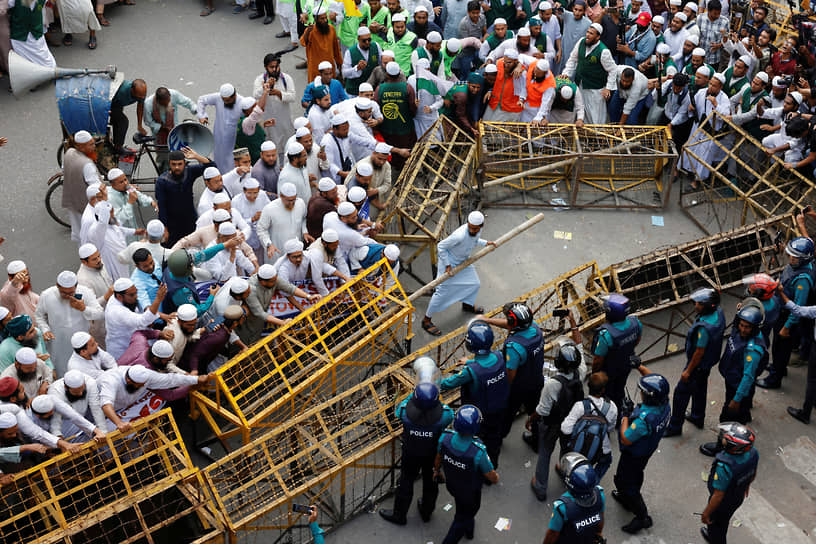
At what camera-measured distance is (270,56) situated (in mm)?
10844

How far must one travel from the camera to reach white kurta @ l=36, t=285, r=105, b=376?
25.6ft

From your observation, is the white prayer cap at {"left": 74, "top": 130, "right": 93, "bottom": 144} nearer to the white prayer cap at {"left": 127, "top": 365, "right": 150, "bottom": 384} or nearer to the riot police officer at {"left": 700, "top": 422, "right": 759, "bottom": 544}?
the white prayer cap at {"left": 127, "top": 365, "right": 150, "bottom": 384}

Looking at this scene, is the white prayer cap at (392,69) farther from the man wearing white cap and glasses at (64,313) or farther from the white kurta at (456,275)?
the man wearing white cap and glasses at (64,313)

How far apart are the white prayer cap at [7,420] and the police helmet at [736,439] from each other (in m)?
5.48

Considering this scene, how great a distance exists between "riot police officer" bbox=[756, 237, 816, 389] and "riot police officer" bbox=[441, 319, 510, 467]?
322 centimetres

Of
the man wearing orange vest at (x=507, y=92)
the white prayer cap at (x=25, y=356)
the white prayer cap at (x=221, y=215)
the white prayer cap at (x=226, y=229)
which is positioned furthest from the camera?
the man wearing orange vest at (x=507, y=92)

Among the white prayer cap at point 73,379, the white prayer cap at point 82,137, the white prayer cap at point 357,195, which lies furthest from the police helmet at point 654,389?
the white prayer cap at point 82,137

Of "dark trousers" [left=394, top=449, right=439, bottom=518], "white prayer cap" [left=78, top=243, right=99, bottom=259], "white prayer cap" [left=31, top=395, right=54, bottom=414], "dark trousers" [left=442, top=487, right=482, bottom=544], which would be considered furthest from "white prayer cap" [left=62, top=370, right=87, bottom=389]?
"dark trousers" [left=442, top=487, right=482, bottom=544]

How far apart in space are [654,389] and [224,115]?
659 centimetres

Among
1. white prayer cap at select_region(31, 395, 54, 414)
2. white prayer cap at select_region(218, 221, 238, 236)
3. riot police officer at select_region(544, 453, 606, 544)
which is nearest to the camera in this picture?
riot police officer at select_region(544, 453, 606, 544)

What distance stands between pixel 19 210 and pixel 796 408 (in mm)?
9666

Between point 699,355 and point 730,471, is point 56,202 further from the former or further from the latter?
point 730,471

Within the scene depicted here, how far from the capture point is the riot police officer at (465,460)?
251 inches

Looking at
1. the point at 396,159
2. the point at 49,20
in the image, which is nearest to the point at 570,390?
the point at 396,159
